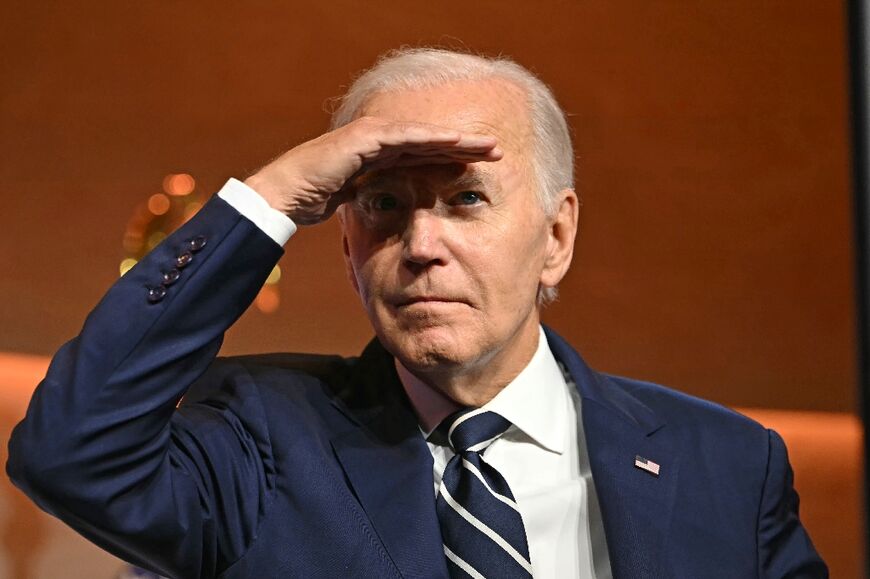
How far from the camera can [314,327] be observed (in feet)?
11.4

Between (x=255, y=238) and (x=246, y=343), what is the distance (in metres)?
2.08

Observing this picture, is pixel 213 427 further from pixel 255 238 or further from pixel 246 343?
pixel 246 343

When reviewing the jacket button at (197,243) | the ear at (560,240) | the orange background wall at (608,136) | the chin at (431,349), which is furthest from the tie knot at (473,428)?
the orange background wall at (608,136)

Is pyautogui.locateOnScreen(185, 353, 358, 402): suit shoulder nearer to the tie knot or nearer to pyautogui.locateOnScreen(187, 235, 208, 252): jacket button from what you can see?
the tie knot

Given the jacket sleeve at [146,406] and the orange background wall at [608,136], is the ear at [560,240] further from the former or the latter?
the orange background wall at [608,136]

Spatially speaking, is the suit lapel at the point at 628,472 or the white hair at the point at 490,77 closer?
the suit lapel at the point at 628,472

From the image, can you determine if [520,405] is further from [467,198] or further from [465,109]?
[465,109]

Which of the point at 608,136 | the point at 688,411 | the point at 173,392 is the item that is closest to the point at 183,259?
the point at 173,392

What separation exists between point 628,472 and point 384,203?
552 millimetres

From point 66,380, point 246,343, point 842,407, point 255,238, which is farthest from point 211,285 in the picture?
point 842,407

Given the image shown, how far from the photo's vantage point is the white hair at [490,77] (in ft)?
5.81

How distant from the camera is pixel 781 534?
1.79 meters

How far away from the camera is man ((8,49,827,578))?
1354mm

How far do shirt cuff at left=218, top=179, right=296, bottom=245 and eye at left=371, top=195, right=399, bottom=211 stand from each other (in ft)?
0.83
